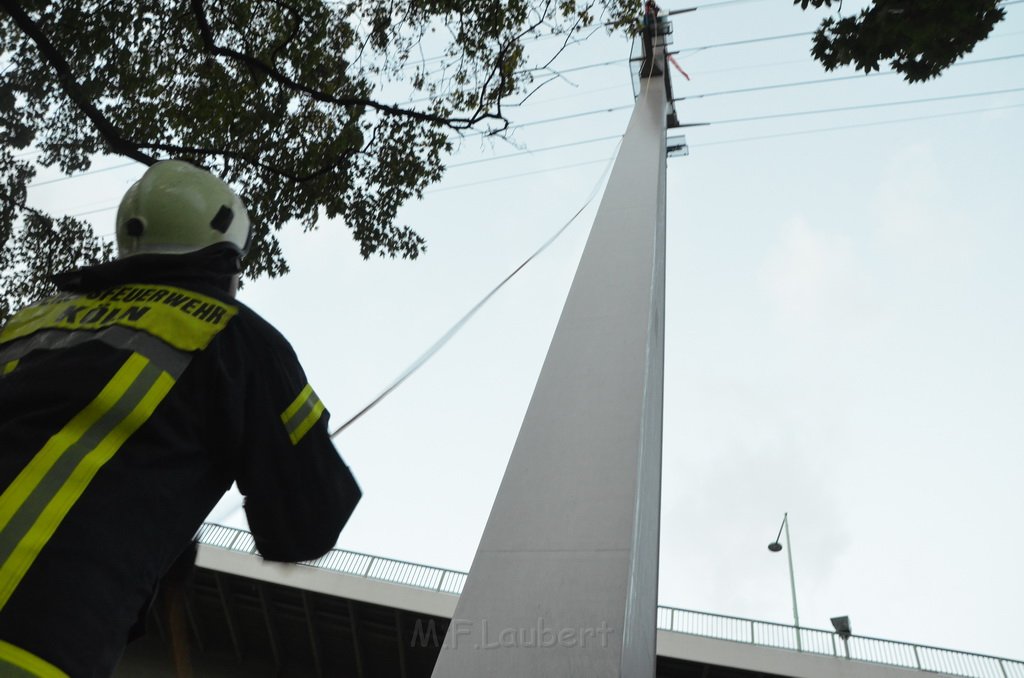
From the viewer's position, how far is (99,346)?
1.47 metres

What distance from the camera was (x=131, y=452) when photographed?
4.51 ft

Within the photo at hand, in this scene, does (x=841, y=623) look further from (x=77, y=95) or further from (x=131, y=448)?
(x=131, y=448)

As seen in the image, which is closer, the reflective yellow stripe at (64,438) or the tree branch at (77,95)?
the reflective yellow stripe at (64,438)

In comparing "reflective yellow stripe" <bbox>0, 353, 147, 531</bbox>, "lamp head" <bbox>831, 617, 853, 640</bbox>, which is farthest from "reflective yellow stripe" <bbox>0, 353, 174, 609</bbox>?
"lamp head" <bbox>831, 617, 853, 640</bbox>

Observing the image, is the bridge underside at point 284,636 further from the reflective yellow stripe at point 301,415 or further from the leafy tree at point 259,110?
the reflective yellow stripe at point 301,415

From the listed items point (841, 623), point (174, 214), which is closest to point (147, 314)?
point (174, 214)

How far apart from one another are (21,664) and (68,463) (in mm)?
316

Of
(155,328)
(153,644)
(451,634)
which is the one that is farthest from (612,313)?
(153,644)

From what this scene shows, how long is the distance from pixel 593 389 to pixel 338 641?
44.3 ft

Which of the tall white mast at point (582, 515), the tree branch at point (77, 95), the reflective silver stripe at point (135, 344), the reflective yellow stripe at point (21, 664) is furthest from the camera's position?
the tree branch at point (77, 95)

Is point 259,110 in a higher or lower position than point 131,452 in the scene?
higher

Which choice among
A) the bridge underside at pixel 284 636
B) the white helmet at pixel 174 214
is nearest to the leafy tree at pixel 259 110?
the white helmet at pixel 174 214

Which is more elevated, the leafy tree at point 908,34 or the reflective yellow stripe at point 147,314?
the leafy tree at point 908,34

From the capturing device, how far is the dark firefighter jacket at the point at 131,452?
1.20 metres
